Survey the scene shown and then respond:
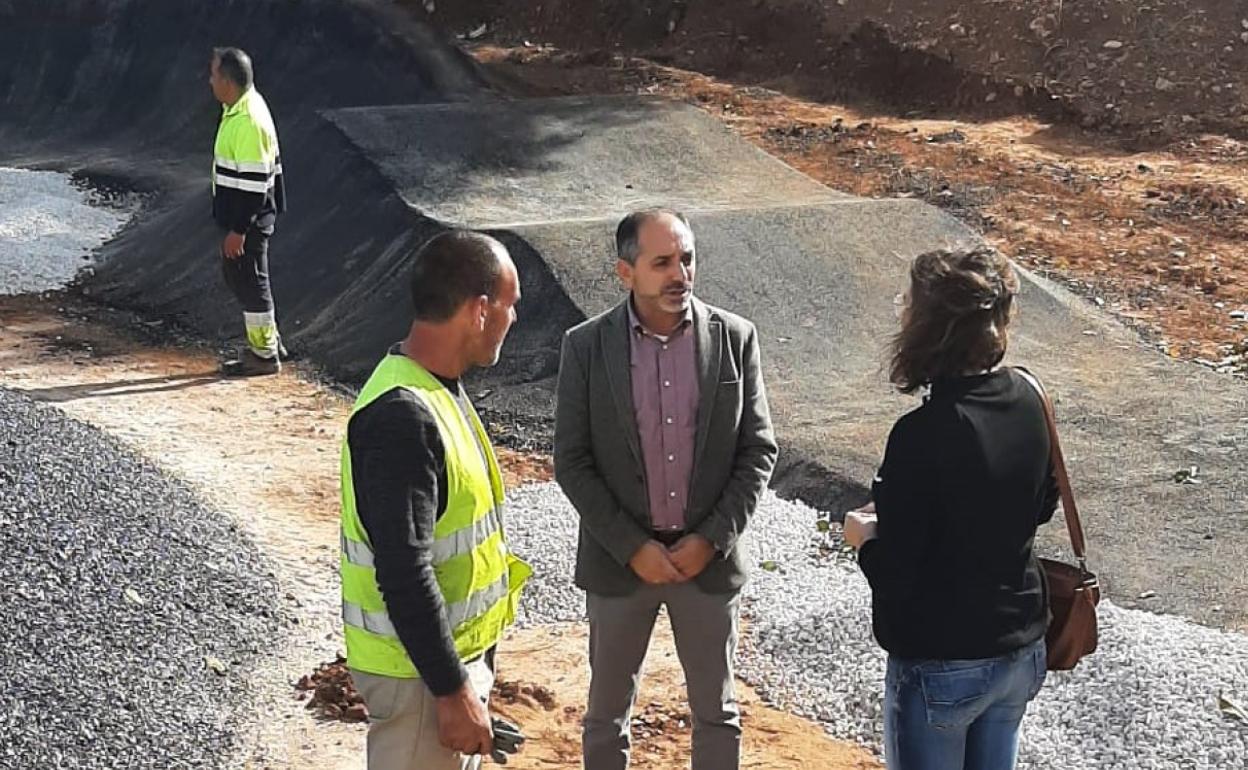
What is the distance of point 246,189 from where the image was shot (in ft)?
36.8

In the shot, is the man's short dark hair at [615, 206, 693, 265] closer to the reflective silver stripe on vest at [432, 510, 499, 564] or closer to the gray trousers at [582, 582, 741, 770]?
the gray trousers at [582, 582, 741, 770]

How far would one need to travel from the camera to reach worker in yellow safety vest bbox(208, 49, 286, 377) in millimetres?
11062

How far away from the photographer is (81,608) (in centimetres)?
623

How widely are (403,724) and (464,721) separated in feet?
0.66

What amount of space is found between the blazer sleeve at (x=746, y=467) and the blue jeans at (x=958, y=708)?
0.89m

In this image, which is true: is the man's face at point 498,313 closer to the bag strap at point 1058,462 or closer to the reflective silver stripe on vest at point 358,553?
the reflective silver stripe on vest at point 358,553

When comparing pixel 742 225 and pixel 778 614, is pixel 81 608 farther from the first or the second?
pixel 742 225

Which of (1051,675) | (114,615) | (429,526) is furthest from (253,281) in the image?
(429,526)

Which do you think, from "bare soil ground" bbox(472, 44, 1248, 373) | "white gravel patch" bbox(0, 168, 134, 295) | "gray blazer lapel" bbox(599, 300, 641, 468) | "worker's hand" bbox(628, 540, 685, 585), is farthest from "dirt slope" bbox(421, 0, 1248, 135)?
"worker's hand" bbox(628, 540, 685, 585)

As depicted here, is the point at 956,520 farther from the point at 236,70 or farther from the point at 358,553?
the point at 236,70

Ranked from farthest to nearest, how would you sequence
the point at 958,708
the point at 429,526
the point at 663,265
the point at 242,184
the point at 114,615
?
the point at 242,184
the point at 114,615
the point at 663,265
the point at 958,708
the point at 429,526

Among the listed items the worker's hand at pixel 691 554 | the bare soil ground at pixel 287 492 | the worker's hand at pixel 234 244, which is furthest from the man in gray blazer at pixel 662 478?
the worker's hand at pixel 234 244

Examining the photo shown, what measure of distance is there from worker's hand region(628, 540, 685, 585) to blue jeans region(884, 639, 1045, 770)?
90 cm

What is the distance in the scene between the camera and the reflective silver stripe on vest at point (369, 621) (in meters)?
3.66
